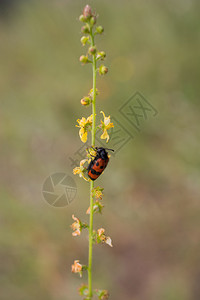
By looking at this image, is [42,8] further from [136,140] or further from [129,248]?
[129,248]

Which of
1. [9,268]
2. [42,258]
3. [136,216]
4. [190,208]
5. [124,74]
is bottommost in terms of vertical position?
[9,268]

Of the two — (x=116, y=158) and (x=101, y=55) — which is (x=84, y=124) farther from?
(x=116, y=158)

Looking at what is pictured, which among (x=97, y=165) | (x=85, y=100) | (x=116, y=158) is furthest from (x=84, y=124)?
(x=116, y=158)

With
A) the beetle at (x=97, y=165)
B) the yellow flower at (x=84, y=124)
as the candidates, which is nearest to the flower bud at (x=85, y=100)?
the yellow flower at (x=84, y=124)

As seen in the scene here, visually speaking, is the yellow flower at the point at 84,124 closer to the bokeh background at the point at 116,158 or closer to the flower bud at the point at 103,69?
the flower bud at the point at 103,69

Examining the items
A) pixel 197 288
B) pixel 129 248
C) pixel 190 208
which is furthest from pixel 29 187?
pixel 197 288

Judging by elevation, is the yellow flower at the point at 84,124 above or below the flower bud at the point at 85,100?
below
